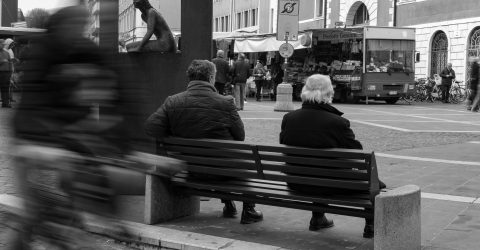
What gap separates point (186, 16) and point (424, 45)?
101 ft

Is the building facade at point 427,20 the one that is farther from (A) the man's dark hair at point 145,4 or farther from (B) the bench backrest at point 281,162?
(B) the bench backrest at point 281,162

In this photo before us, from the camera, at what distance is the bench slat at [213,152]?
566 centimetres

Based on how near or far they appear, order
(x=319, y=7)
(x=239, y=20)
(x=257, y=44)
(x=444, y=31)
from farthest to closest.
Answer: (x=239, y=20)
(x=319, y=7)
(x=444, y=31)
(x=257, y=44)

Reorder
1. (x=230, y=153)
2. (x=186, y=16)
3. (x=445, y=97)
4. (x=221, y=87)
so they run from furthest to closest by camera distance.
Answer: (x=445, y=97) < (x=221, y=87) < (x=186, y=16) < (x=230, y=153)

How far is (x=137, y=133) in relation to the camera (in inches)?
97.3

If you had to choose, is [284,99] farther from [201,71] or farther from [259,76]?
[201,71]

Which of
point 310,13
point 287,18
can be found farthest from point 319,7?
point 287,18

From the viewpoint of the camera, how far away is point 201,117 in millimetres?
6098

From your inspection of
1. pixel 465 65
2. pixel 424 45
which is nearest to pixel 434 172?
pixel 465 65

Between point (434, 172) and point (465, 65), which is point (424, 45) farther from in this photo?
point (434, 172)

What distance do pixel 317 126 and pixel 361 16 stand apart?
39218mm

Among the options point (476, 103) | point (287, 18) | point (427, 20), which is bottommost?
point (476, 103)

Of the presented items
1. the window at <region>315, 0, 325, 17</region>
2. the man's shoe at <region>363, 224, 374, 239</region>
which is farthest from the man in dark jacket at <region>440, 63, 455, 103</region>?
the man's shoe at <region>363, 224, 374, 239</region>

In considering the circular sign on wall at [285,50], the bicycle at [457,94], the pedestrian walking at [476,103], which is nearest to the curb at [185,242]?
the pedestrian walking at [476,103]
